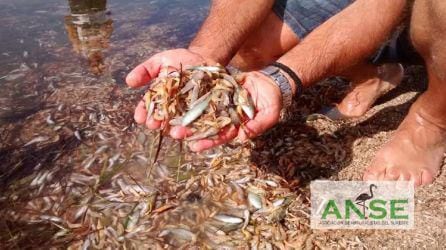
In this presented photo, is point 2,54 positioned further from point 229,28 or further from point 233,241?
point 233,241

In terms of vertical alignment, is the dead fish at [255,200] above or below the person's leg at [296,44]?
below

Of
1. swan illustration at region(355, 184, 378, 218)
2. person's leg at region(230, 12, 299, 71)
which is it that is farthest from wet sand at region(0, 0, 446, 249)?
person's leg at region(230, 12, 299, 71)

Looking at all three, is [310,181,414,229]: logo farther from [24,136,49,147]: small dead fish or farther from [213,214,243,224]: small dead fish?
[24,136,49,147]: small dead fish

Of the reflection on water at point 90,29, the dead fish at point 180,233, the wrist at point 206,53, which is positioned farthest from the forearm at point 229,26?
the reflection on water at point 90,29

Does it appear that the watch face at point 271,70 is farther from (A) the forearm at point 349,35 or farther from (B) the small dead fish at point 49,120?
(B) the small dead fish at point 49,120

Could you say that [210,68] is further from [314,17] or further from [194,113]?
[314,17]

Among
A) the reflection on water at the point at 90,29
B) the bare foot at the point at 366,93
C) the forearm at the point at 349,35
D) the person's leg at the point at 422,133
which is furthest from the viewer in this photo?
the reflection on water at the point at 90,29
